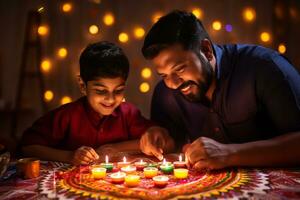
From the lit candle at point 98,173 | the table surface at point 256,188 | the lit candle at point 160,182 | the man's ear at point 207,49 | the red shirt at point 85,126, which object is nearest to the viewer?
the table surface at point 256,188

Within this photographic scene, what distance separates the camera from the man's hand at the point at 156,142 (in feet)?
5.26

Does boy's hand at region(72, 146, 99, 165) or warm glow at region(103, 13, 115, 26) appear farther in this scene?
Answer: warm glow at region(103, 13, 115, 26)

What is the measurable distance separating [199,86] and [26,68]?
173 centimetres

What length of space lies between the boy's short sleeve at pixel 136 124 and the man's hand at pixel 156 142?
0.18 meters

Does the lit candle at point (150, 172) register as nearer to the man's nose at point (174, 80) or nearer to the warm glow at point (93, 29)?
the man's nose at point (174, 80)

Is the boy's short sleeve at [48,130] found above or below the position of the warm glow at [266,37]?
below

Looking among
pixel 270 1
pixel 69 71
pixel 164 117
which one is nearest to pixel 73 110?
pixel 164 117

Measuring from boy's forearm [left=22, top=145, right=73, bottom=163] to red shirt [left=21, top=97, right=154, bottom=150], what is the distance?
106mm

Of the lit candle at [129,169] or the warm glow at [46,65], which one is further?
the warm glow at [46,65]

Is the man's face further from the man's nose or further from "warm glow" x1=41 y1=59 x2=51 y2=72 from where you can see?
"warm glow" x1=41 y1=59 x2=51 y2=72

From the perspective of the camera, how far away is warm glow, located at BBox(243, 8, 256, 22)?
2.86 meters

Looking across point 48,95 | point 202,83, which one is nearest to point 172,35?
point 202,83

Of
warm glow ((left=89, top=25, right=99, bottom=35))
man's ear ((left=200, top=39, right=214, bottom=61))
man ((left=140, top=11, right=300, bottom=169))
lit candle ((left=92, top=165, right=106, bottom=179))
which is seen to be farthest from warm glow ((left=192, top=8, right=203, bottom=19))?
lit candle ((left=92, top=165, right=106, bottom=179))

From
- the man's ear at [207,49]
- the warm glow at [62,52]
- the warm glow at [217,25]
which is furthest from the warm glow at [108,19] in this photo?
the man's ear at [207,49]
